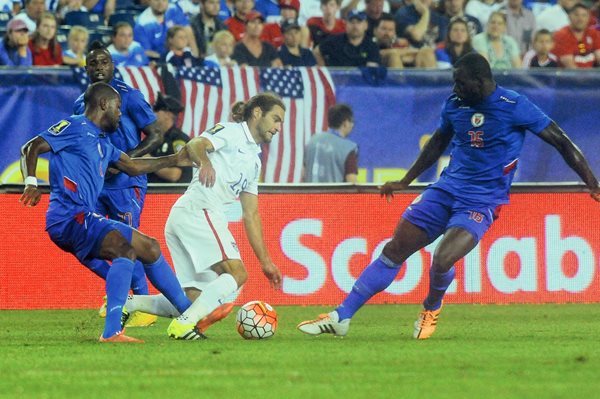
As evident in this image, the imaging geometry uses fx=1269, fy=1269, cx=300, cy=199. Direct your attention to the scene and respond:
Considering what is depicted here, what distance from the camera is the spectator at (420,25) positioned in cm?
1770

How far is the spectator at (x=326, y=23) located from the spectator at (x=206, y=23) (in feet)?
4.27

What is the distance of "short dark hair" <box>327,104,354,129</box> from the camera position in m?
14.6

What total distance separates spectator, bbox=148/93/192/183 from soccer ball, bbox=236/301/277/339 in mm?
4652

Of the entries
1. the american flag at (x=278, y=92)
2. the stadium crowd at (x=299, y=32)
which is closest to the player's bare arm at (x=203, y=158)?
the american flag at (x=278, y=92)

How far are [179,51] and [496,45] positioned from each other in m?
4.37

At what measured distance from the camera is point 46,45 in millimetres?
15672

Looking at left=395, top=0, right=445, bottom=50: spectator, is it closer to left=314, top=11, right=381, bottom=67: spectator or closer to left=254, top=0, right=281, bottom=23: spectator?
left=314, top=11, right=381, bottom=67: spectator

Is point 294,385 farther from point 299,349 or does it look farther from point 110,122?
point 110,122

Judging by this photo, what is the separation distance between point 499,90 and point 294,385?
3.76 metres

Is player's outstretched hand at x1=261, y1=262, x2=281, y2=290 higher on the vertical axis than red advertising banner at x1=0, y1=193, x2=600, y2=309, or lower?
higher

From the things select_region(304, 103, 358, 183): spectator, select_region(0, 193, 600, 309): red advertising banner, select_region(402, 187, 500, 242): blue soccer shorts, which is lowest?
select_region(0, 193, 600, 309): red advertising banner

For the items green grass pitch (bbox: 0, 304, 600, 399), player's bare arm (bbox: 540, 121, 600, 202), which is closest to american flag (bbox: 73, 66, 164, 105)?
green grass pitch (bbox: 0, 304, 600, 399)

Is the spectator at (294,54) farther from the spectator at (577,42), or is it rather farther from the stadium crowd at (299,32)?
the spectator at (577,42)

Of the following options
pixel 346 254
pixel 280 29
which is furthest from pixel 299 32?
pixel 346 254
